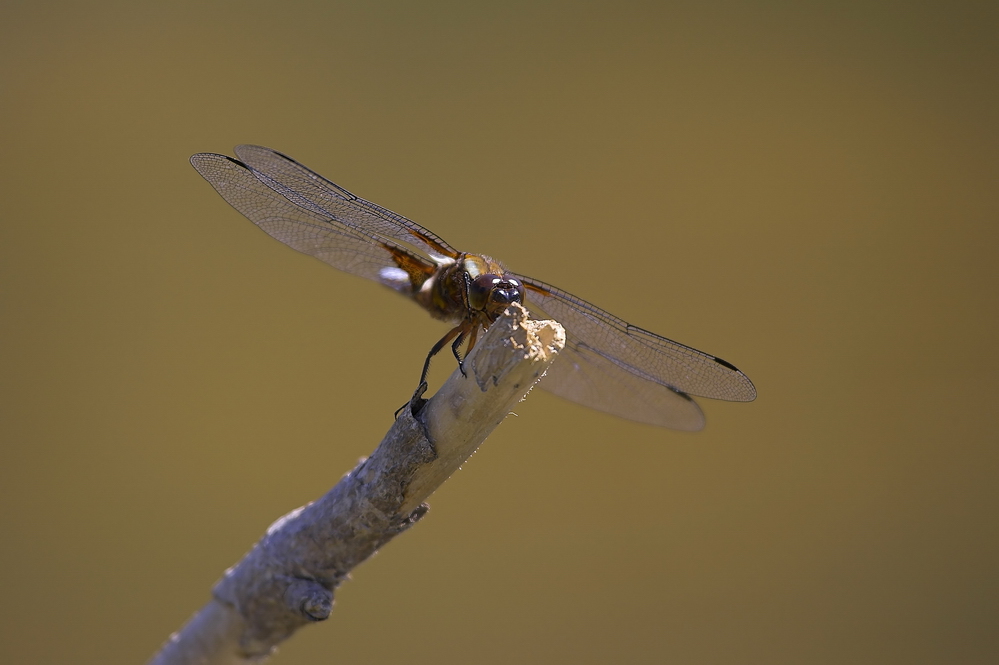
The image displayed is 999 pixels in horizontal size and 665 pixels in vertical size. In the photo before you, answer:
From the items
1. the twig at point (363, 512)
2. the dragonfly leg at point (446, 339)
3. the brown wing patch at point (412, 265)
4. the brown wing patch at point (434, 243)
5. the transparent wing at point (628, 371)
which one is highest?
the transparent wing at point (628, 371)

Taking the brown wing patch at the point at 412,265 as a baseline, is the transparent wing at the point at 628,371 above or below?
above

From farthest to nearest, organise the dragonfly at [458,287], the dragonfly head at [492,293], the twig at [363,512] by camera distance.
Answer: the dragonfly at [458,287] < the dragonfly head at [492,293] < the twig at [363,512]

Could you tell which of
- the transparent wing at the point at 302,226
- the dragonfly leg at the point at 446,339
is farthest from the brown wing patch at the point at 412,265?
the dragonfly leg at the point at 446,339

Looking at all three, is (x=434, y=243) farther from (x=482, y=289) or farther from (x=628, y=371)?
(x=628, y=371)

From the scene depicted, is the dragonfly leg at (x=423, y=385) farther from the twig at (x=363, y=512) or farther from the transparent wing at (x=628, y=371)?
the transparent wing at (x=628, y=371)

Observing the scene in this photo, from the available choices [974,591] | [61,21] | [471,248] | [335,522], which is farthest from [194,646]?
[974,591]

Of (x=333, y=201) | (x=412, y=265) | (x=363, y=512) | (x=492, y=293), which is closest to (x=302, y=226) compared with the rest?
(x=333, y=201)

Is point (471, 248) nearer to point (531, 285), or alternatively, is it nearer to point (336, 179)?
point (336, 179)

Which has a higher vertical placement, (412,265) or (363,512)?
(412,265)

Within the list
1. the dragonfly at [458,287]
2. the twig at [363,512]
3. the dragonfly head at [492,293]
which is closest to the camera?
the twig at [363,512]
